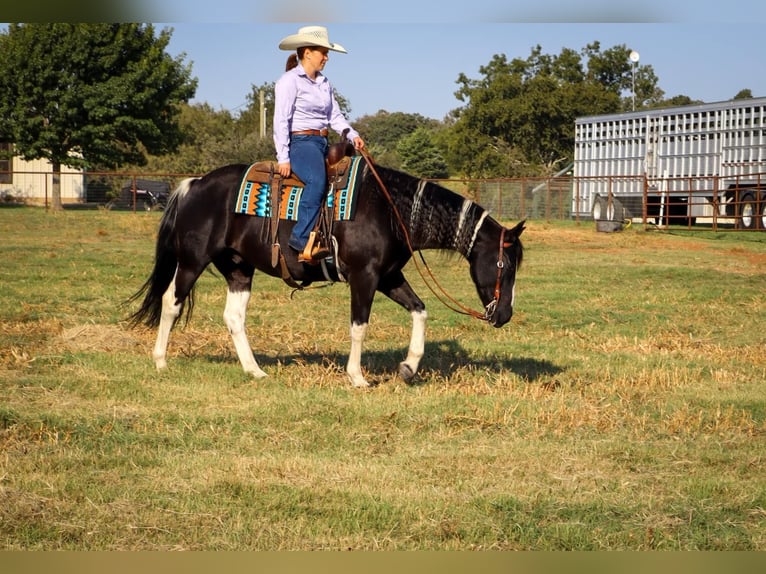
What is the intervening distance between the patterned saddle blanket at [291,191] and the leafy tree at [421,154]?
6658 cm

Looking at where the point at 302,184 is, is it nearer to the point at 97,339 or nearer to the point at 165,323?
the point at 165,323

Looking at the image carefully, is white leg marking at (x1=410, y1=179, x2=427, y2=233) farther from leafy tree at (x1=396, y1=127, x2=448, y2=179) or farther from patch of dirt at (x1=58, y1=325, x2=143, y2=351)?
leafy tree at (x1=396, y1=127, x2=448, y2=179)

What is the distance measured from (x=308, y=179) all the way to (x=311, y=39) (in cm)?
121

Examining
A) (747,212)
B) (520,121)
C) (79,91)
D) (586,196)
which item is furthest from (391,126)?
(747,212)

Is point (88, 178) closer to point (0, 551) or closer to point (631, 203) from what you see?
point (631, 203)

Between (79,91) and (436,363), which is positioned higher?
(79,91)

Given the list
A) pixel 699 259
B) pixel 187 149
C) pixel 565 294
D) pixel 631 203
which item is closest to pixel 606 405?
pixel 565 294

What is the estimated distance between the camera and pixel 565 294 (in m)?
16.9

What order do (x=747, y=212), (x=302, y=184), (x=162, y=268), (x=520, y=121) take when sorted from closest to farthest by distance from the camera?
(x=302, y=184), (x=162, y=268), (x=747, y=212), (x=520, y=121)

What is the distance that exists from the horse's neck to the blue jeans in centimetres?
85

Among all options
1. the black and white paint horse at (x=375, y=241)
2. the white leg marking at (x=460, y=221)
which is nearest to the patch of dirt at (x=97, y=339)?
the black and white paint horse at (x=375, y=241)

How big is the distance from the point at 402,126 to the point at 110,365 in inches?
4354

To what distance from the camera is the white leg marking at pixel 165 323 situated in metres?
9.85

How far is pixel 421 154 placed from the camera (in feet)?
253
